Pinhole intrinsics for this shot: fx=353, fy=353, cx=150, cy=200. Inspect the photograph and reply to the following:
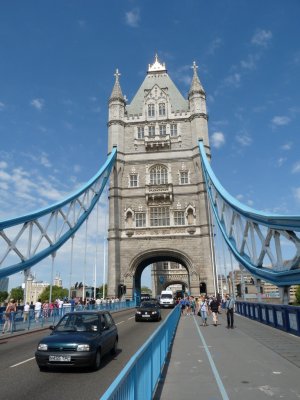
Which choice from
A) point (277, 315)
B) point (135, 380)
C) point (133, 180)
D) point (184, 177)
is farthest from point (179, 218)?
point (135, 380)

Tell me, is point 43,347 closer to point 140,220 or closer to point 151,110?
point 140,220

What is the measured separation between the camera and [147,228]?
40875 mm

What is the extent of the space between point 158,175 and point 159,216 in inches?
206

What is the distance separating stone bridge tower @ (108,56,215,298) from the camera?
39.8m

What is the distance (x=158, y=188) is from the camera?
1647 inches

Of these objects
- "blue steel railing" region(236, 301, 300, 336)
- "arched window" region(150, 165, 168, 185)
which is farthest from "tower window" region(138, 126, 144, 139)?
"blue steel railing" region(236, 301, 300, 336)

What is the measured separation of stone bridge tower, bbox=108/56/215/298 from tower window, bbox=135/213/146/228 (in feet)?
0.39

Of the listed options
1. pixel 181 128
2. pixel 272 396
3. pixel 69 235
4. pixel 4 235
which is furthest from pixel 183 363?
pixel 181 128

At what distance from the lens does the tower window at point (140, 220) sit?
41.5m

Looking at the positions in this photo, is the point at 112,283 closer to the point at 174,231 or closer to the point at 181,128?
the point at 174,231

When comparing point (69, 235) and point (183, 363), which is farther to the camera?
point (69, 235)

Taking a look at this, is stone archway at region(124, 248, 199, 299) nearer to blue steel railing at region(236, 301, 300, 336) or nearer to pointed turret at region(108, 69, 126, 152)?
pointed turret at region(108, 69, 126, 152)

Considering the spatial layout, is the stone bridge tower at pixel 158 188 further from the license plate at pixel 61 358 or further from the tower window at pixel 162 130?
the license plate at pixel 61 358

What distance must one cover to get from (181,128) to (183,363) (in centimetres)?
3898
